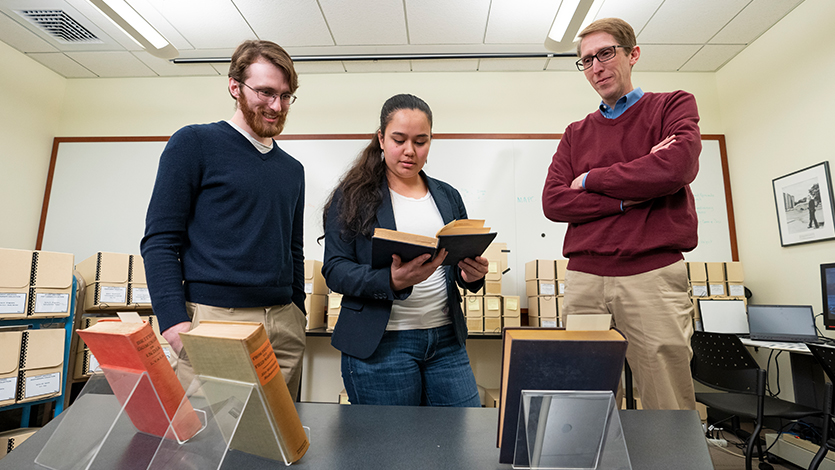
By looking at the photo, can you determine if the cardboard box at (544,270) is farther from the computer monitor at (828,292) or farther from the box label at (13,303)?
the box label at (13,303)

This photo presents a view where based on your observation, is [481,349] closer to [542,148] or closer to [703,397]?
[703,397]

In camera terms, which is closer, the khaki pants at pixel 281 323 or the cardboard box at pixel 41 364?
the khaki pants at pixel 281 323

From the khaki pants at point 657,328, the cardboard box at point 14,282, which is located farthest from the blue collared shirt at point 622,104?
the cardboard box at point 14,282

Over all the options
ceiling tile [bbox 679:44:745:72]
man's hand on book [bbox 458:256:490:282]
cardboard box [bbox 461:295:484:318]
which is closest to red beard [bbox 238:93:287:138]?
man's hand on book [bbox 458:256:490:282]

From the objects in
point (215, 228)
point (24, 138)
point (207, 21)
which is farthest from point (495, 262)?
point (24, 138)

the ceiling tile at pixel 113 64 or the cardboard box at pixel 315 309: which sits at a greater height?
the ceiling tile at pixel 113 64

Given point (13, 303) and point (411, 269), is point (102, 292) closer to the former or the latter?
point (13, 303)

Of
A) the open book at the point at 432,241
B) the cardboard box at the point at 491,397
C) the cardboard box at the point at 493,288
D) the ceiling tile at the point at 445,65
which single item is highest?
the ceiling tile at the point at 445,65

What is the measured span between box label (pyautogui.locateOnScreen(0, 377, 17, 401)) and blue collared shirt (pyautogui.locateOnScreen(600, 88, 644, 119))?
9.24ft

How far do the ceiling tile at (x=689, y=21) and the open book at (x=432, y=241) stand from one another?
3.04 m

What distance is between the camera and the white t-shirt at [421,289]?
1104 mm

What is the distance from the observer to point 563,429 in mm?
583

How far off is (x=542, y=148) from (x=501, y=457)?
3382 millimetres

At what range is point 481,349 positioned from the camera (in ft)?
11.1
